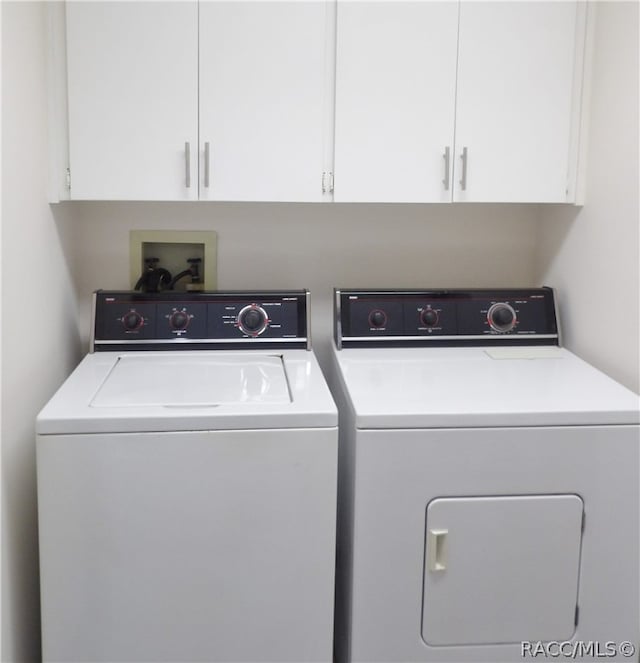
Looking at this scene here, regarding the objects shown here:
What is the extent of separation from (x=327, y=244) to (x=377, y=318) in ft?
1.15

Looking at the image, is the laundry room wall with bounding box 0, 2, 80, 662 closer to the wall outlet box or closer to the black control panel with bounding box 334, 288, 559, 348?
the wall outlet box

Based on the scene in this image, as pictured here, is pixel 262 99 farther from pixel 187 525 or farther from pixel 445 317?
pixel 187 525

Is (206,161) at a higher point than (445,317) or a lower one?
higher

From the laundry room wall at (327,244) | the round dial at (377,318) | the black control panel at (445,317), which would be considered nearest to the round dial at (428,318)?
the black control panel at (445,317)

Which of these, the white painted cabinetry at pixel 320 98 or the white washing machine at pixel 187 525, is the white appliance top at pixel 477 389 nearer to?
the white washing machine at pixel 187 525

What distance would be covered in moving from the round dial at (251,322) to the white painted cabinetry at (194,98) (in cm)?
35

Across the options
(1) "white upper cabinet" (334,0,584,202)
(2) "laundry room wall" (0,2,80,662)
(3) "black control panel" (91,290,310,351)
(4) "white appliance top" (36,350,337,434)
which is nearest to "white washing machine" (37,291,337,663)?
(4) "white appliance top" (36,350,337,434)

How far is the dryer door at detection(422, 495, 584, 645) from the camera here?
1.67 metres

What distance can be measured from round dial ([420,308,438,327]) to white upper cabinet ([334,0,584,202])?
14.0 inches

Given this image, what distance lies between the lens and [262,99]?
6.42 feet

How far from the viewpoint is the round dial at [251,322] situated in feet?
7.05

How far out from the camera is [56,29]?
1.89 m

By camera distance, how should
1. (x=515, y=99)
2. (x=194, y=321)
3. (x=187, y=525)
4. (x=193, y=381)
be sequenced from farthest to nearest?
(x=194, y=321) → (x=515, y=99) → (x=193, y=381) → (x=187, y=525)

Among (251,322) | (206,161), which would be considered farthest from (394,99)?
(251,322)
